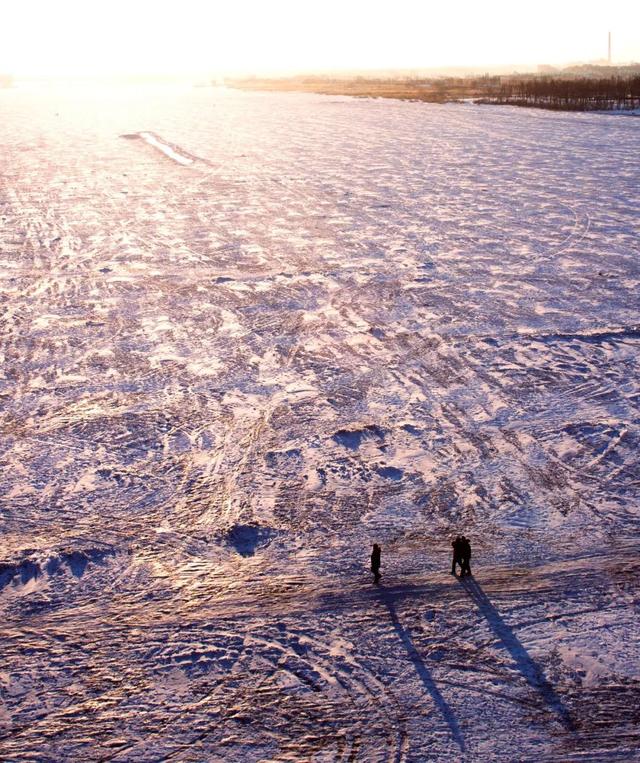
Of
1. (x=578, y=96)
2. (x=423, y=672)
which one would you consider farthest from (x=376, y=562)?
(x=578, y=96)

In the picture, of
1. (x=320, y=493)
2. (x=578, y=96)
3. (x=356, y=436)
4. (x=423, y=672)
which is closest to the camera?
(x=423, y=672)

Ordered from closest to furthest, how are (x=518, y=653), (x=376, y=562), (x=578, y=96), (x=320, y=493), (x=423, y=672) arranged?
(x=423, y=672), (x=518, y=653), (x=376, y=562), (x=320, y=493), (x=578, y=96)

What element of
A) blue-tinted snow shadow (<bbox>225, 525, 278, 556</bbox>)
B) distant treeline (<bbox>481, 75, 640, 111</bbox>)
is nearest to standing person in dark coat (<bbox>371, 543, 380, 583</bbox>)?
blue-tinted snow shadow (<bbox>225, 525, 278, 556</bbox>)

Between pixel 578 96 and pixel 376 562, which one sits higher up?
pixel 578 96

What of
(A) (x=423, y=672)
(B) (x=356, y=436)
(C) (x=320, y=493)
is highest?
(B) (x=356, y=436)

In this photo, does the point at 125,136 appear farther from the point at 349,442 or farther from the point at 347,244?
the point at 349,442

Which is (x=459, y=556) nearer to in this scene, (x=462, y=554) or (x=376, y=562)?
(x=462, y=554)

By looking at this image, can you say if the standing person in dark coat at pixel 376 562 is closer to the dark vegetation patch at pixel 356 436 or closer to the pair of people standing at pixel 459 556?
the pair of people standing at pixel 459 556
